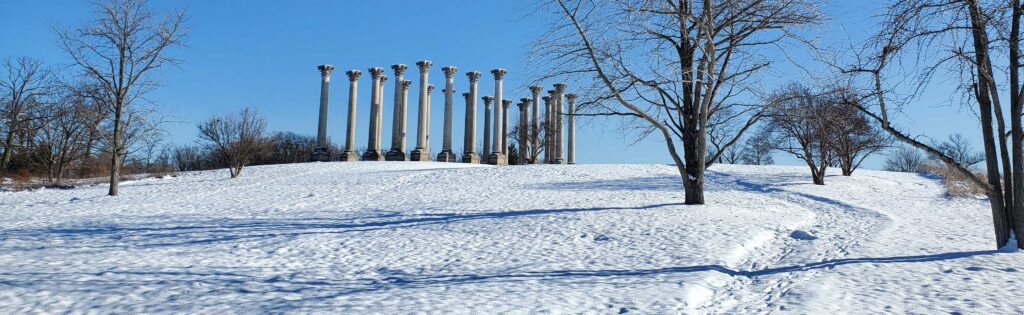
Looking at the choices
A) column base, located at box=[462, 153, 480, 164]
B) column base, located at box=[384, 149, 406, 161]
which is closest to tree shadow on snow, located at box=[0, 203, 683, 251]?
column base, located at box=[384, 149, 406, 161]

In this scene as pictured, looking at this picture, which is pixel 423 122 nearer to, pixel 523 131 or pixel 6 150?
pixel 523 131

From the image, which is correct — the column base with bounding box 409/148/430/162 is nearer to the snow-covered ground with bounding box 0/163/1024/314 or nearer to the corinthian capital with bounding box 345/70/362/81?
the corinthian capital with bounding box 345/70/362/81

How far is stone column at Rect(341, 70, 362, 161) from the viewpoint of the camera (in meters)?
48.1

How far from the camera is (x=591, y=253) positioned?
9.51 meters

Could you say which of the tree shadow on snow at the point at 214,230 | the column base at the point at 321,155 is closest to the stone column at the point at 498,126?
the column base at the point at 321,155

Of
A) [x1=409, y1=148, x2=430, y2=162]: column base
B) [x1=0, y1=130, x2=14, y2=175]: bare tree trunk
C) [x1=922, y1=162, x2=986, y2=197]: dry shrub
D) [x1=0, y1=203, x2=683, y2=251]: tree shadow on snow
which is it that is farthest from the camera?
[x1=409, y1=148, x2=430, y2=162]: column base

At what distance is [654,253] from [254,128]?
3339cm

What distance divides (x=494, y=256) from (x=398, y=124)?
40.3 meters

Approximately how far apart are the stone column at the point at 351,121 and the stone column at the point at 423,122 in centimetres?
468

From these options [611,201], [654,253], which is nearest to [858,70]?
[654,253]

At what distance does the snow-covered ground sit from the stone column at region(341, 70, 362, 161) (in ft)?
95.4

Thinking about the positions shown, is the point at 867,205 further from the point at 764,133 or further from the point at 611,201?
the point at 764,133

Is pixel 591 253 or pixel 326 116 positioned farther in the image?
pixel 326 116

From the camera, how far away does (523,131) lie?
51375mm
